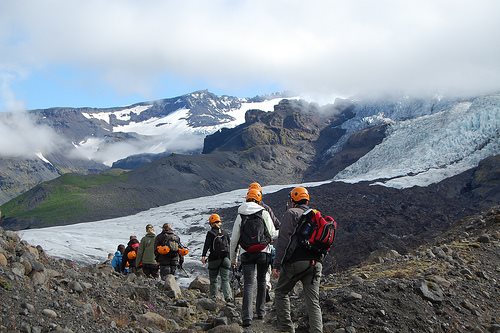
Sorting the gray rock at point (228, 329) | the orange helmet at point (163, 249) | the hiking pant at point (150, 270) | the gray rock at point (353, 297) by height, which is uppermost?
the orange helmet at point (163, 249)

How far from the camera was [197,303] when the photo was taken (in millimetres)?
11359

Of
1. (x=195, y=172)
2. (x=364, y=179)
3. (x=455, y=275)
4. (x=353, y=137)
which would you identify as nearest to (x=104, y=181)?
(x=195, y=172)

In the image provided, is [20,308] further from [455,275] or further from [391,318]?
[455,275]

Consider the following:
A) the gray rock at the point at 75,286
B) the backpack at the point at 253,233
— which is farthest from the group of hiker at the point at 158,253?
the backpack at the point at 253,233

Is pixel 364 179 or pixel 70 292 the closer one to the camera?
pixel 70 292

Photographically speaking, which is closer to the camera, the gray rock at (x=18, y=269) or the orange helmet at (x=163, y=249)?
the gray rock at (x=18, y=269)

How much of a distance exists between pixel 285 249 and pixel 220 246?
4503mm

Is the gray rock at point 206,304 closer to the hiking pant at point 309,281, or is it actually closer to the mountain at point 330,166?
the hiking pant at point 309,281

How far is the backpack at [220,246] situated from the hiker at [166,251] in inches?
83.5

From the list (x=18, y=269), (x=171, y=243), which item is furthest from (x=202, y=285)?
(x=18, y=269)

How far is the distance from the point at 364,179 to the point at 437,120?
1009 inches

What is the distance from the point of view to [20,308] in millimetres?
6961

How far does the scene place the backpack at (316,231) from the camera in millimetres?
7430

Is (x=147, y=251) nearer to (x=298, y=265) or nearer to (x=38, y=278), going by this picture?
(x=38, y=278)
